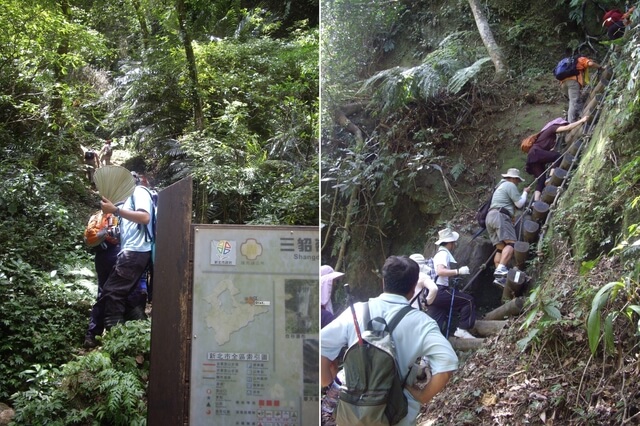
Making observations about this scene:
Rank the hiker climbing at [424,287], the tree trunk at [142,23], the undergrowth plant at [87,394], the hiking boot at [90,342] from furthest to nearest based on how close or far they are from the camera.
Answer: the tree trunk at [142,23], the hiking boot at [90,342], the undergrowth plant at [87,394], the hiker climbing at [424,287]

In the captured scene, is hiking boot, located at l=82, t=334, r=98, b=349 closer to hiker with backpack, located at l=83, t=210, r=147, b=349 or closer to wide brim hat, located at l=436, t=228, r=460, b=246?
hiker with backpack, located at l=83, t=210, r=147, b=349

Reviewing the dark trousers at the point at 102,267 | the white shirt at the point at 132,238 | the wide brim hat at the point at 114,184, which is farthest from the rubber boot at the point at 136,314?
the wide brim hat at the point at 114,184

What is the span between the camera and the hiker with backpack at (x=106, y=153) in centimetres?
495

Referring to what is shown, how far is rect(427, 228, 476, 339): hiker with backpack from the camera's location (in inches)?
64.7

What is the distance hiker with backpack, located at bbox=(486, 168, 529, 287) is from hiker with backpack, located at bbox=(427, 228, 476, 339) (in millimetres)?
106

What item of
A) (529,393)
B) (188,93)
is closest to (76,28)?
(188,93)

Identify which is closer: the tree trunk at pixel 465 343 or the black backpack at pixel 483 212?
the tree trunk at pixel 465 343

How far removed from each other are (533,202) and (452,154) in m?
0.29

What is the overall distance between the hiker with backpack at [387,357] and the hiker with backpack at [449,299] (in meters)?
0.07

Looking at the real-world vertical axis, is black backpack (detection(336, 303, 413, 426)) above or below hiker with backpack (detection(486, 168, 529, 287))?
below

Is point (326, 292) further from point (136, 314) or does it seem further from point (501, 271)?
point (136, 314)

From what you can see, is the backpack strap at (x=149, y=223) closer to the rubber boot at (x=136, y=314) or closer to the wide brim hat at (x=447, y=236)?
the rubber boot at (x=136, y=314)

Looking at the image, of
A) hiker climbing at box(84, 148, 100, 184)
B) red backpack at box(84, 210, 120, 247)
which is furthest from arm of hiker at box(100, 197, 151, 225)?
hiker climbing at box(84, 148, 100, 184)

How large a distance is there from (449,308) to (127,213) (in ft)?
7.32
